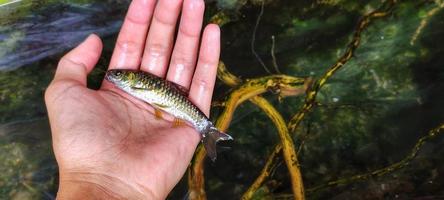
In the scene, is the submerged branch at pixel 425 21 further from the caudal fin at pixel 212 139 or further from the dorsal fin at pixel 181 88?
the dorsal fin at pixel 181 88

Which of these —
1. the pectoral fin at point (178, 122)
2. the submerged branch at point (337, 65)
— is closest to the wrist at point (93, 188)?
the pectoral fin at point (178, 122)

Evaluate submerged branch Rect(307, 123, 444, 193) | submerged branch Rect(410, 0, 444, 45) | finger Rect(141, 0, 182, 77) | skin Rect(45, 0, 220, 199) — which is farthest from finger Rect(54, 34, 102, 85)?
submerged branch Rect(410, 0, 444, 45)

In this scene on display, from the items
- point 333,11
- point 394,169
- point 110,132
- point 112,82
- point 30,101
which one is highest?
point 333,11

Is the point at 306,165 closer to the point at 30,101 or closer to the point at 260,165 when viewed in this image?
the point at 260,165

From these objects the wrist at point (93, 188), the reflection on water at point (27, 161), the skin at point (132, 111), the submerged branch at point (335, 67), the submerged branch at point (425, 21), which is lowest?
the reflection on water at point (27, 161)

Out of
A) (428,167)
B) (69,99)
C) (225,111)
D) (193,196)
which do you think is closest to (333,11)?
(225,111)

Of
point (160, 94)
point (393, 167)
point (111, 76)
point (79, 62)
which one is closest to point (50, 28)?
point (79, 62)

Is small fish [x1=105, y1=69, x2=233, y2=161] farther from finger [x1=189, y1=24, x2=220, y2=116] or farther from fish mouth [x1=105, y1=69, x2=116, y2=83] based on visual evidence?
finger [x1=189, y1=24, x2=220, y2=116]
